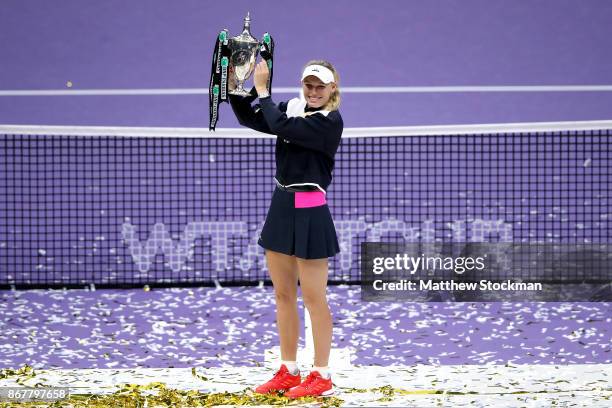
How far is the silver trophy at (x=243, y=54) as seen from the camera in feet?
18.4

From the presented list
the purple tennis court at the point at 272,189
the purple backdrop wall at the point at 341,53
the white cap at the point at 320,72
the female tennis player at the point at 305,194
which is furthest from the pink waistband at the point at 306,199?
the purple backdrop wall at the point at 341,53

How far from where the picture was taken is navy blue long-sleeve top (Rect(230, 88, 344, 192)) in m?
5.44

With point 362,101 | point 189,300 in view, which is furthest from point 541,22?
point 189,300

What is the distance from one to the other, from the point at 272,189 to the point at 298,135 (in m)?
4.95

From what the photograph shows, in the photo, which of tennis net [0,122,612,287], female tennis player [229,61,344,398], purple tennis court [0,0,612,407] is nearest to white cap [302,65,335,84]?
female tennis player [229,61,344,398]

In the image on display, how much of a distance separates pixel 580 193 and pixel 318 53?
302 cm

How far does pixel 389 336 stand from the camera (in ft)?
24.1

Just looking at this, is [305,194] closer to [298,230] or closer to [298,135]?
[298,230]

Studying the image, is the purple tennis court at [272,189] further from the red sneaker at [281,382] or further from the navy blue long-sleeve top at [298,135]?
the navy blue long-sleeve top at [298,135]

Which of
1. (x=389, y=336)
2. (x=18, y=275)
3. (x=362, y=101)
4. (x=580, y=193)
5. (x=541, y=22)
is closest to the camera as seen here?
(x=389, y=336)

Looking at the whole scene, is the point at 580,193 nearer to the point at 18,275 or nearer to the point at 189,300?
the point at 189,300

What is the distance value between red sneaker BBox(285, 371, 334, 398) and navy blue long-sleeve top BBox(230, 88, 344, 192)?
914 millimetres

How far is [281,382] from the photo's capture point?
584 cm

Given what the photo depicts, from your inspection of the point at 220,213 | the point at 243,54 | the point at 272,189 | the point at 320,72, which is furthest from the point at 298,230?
the point at 272,189
